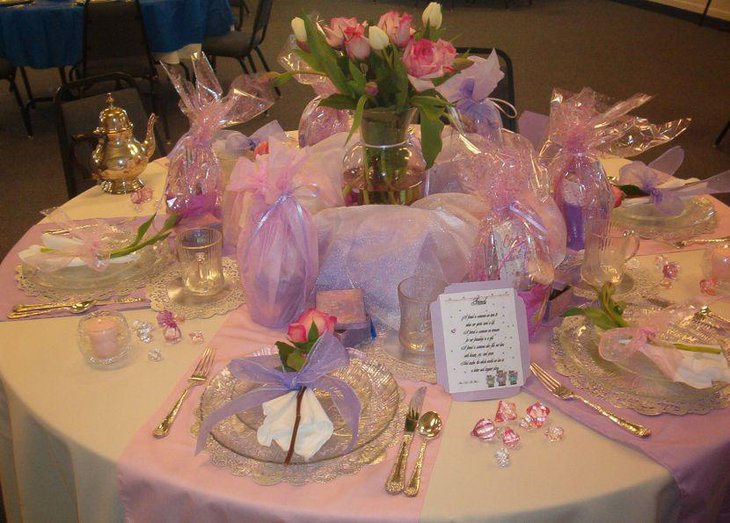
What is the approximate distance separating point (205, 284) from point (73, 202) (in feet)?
2.05

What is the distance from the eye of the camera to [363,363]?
1197mm

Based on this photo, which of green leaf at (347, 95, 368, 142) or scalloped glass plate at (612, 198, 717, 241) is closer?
green leaf at (347, 95, 368, 142)

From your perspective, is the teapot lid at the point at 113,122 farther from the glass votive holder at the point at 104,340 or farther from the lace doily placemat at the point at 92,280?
the glass votive holder at the point at 104,340

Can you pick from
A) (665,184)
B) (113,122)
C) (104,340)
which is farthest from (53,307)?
(665,184)

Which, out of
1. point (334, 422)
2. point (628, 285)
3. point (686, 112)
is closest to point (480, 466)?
point (334, 422)

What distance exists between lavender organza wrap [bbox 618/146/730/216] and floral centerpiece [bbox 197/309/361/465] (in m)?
0.98

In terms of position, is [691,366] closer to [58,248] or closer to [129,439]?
[129,439]

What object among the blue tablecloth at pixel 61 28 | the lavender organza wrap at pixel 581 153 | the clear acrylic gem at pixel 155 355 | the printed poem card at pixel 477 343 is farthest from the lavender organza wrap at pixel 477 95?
the blue tablecloth at pixel 61 28

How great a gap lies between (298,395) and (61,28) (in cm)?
394

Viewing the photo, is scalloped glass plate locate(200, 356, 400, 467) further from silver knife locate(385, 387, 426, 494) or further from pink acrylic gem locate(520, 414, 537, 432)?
pink acrylic gem locate(520, 414, 537, 432)

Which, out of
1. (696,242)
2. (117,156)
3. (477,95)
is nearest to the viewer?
(696,242)

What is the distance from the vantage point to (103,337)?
1.22 metres

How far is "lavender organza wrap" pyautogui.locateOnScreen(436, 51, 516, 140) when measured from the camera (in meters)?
→ 1.64

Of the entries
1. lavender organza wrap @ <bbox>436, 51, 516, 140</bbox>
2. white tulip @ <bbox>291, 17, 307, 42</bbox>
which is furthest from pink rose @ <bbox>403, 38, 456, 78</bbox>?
lavender organza wrap @ <bbox>436, 51, 516, 140</bbox>
